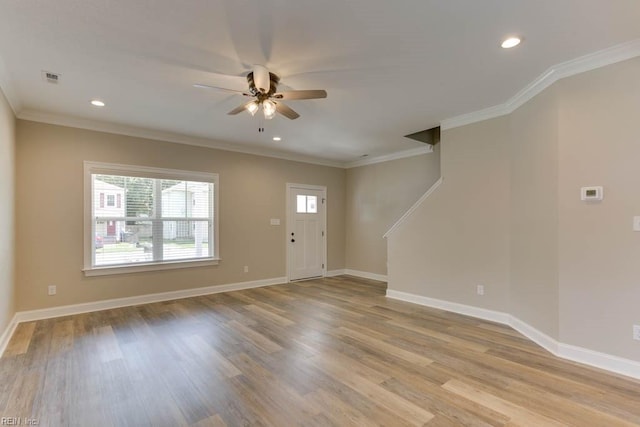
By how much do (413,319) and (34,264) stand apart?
5.03m

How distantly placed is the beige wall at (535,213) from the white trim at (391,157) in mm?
2115

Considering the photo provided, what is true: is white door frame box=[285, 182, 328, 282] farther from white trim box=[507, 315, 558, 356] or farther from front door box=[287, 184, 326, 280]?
white trim box=[507, 315, 558, 356]

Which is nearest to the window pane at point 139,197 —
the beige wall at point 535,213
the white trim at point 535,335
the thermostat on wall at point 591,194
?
the beige wall at point 535,213

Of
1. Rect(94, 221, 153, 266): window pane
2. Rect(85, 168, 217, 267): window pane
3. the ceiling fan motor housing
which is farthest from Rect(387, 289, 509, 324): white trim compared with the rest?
Rect(94, 221, 153, 266): window pane

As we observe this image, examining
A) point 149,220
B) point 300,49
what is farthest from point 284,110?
point 149,220

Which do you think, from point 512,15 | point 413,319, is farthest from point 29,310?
point 512,15

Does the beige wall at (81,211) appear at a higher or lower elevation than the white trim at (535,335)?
higher

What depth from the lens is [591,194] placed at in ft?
8.98

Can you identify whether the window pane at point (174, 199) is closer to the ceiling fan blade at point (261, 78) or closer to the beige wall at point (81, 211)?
the beige wall at point (81, 211)

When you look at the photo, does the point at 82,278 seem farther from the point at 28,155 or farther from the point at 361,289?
the point at 361,289

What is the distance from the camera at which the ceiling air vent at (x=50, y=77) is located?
2.94 meters

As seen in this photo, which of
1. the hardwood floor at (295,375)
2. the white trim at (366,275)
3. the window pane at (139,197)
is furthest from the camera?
the white trim at (366,275)

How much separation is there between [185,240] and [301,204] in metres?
2.51

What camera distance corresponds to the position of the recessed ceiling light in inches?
94.9
